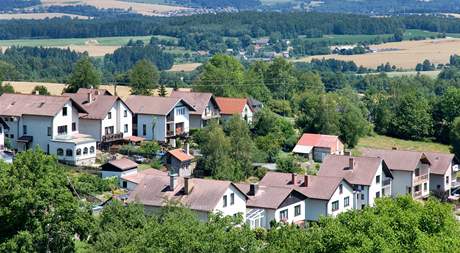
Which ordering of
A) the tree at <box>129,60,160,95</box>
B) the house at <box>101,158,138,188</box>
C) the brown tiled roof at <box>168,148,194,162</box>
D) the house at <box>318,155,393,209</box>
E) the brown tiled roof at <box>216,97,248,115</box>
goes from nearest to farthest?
the house at <box>101,158,138,188</box>, the house at <box>318,155,393,209</box>, the brown tiled roof at <box>168,148,194,162</box>, the brown tiled roof at <box>216,97,248,115</box>, the tree at <box>129,60,160,95</box>

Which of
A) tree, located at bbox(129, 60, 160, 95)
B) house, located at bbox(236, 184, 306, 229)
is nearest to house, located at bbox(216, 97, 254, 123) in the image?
tree, located at bbox(129, 60, 160, 95)

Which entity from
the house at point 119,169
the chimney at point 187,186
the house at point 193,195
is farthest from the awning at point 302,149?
the chimney at point 187,186

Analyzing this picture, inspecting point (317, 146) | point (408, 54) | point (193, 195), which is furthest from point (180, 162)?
point (408, 54)

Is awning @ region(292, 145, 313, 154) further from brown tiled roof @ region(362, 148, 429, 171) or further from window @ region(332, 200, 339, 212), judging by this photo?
window @ region(332, 200, 339, 212)

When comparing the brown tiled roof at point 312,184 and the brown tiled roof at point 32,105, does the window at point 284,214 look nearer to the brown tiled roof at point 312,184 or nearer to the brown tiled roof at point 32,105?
the brown tiled roof at point 312,184

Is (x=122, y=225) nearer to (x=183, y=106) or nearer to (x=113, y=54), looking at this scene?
(x=183, y=106)

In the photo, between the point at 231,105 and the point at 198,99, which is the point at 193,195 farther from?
the point at 231,105
